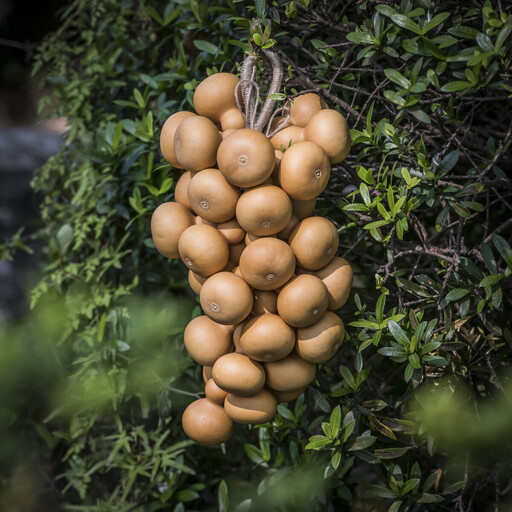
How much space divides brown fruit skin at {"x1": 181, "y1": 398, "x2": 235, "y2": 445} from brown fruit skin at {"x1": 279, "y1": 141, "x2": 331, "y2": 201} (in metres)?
0.47

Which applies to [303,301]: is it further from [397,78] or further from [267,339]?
[397,78]

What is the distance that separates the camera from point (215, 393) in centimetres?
110

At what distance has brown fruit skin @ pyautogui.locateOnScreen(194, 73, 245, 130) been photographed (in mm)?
1097

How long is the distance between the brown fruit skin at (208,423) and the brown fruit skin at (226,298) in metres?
0.21

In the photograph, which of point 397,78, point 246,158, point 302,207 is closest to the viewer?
point 246,158

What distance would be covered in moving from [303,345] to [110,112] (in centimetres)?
130

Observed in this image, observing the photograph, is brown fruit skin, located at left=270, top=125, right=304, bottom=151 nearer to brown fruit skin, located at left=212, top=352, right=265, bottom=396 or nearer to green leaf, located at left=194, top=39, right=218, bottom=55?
brown fruit skin, located at left=212, top=352, right=265, bottom=396

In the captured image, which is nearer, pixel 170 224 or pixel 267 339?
pixel 267 339

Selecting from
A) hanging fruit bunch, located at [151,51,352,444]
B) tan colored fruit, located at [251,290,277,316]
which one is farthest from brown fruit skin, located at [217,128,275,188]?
tan colored fruit, located at [251,290,277,316]

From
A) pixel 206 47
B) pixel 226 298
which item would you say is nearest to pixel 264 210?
pixel 226 298

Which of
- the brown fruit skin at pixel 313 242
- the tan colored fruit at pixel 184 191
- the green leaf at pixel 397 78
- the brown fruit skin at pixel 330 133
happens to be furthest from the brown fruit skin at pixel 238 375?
the green leaf at pixel 397 78

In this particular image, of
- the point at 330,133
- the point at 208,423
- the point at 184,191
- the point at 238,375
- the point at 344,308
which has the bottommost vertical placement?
the point at 344,308

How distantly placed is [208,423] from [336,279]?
0.39 metres

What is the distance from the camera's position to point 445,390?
1.23 metres
